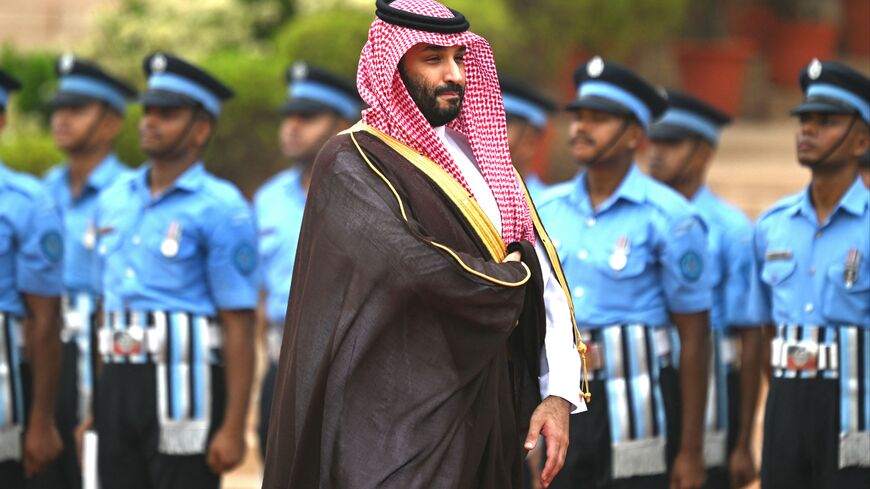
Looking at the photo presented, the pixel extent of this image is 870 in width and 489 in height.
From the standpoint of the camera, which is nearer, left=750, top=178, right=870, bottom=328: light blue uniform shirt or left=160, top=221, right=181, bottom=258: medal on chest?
left=750, top=178, right=870, bottom=328: light blue uniform shirt

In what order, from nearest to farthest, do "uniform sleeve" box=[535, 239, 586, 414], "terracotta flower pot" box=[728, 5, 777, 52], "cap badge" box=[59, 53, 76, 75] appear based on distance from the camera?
1. "uniform sleeve" box=[535, 239, 586, 414]
2. "cap badge" box=[59, 53, 76, 75]
3. "terracotta flower pot" box=[728, 5, 777, 52]

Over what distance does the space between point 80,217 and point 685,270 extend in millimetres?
3632

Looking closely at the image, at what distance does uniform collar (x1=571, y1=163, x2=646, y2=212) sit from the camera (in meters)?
7.29

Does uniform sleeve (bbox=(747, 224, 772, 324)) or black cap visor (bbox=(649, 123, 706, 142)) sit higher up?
black cap visor (bbox=(649, 123, 706, 142))

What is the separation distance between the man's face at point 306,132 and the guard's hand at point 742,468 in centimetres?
308

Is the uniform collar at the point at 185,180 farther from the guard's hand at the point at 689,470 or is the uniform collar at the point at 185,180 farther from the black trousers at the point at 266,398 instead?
the guard's hand at the point at 689,470

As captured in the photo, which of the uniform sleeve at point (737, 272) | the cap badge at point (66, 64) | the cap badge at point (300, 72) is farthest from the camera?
the cap badge at point (300, 72)

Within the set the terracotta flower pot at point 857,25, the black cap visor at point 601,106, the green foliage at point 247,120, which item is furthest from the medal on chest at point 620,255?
the terracotta flower pot at point 857,25

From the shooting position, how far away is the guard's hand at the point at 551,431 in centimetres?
491

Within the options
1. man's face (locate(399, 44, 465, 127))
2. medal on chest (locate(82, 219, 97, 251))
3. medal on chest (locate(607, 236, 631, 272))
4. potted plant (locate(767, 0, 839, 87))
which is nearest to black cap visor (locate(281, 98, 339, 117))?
medal on chest (locate(82, 219, 97, 251))

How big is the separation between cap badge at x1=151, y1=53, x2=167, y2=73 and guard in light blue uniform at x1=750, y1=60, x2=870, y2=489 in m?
3.00

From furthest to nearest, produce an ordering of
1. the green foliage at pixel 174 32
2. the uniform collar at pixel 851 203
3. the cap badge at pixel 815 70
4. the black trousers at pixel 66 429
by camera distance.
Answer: the green foliage at pixel 174 32
the black trousers at pixel 66 429
the cap badge at pixel 815 70
the uniform collar at pixel 851 203

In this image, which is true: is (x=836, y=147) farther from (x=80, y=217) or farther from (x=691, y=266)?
(x=80, y=217)

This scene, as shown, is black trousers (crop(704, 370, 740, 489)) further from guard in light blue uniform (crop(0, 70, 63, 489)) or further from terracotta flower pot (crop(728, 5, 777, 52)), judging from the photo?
terracotta flower pot (crop(728, 5, 777, 52))
